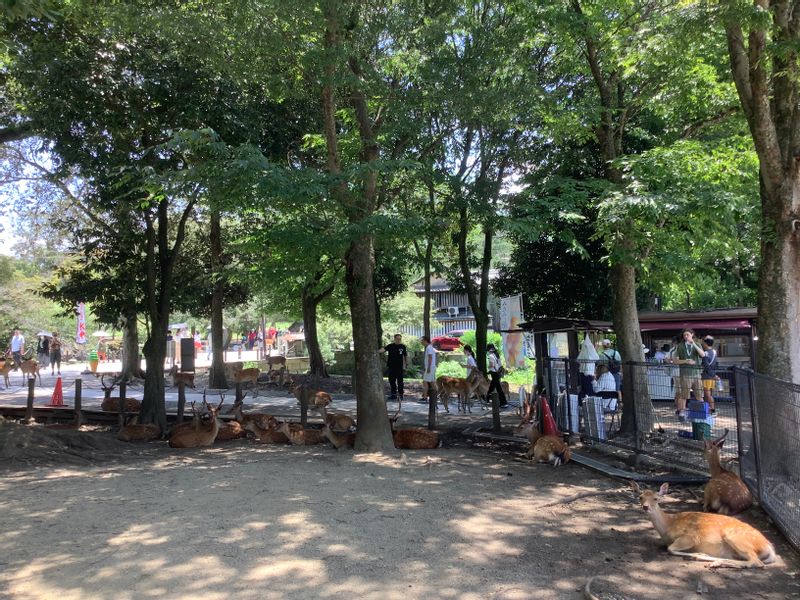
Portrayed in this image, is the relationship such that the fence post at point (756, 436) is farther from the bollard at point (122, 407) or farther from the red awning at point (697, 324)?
the red awning at point (697, 324)

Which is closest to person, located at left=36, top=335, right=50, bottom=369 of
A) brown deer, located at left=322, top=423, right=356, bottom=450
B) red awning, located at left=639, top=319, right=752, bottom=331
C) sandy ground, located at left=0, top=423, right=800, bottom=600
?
sandy ground, located at left=0, top=423, right=800, bottom=600

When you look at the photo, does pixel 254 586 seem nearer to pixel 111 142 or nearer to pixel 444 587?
pixel 444 587

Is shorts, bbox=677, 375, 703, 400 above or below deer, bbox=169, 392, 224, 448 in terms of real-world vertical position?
above

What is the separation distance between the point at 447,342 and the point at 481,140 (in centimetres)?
2027

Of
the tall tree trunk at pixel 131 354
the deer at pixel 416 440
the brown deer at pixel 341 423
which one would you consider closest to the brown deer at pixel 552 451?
the deer at pixel 416 440

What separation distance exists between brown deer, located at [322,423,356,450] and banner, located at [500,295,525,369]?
21.7ft

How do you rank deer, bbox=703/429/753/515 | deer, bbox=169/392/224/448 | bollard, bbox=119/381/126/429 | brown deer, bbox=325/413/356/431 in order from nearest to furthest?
deer, bbox=703/429/753/515
deer, bbox=169/392/224/448
brown deer, bbox=325/413/356/431
bollard, bbox=119/381/126/429

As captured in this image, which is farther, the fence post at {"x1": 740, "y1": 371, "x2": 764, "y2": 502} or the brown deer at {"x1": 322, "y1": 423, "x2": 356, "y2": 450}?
the brown deer at {"x1": 322, "y1": 423, "x2": 356, "y2": 450}

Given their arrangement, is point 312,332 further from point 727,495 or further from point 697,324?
point 727,495

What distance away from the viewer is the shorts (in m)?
8.42

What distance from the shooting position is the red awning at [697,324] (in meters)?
19.6

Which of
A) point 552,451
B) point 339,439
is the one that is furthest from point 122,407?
point 552,451

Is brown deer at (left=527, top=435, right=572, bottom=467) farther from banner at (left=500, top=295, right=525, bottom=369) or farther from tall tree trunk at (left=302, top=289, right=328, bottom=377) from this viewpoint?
tall tree trunk at (left=302, top=289, right=328, bottom=377)

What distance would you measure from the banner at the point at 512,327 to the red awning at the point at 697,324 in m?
3.96
